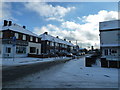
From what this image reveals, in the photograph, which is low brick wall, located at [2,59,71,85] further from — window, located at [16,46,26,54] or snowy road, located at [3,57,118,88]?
window, located at [16,46,26,54]

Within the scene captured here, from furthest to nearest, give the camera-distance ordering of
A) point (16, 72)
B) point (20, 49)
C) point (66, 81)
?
point (20, 49), point (16, 72), point (66, 81)

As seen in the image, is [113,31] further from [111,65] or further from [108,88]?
[108,88]

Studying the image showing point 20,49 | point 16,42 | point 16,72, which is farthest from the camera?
point 20,49

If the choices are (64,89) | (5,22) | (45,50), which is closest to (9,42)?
(5,22)

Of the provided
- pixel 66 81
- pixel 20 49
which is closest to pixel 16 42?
pixel 20 49

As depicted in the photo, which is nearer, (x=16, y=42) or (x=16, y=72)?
(x=16, y=72)

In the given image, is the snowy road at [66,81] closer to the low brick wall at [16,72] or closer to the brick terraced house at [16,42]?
the low brick wall at [16,72]

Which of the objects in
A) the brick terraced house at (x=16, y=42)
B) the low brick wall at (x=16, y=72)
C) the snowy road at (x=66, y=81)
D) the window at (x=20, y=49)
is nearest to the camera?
the snowy road at (x=66, y=81)

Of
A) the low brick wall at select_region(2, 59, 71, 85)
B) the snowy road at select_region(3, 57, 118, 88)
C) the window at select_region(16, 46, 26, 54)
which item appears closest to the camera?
the snowy road at select_region(3, 57, 118, 88)

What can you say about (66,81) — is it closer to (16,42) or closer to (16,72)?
(16,72)

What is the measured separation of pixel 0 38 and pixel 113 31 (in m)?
27.4

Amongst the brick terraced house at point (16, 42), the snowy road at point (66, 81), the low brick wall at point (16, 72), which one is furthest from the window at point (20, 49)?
the snowy road at point (66, 81)

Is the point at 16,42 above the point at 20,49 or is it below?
above

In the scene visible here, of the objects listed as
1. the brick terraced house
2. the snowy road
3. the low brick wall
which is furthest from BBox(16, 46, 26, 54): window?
the snowy road
